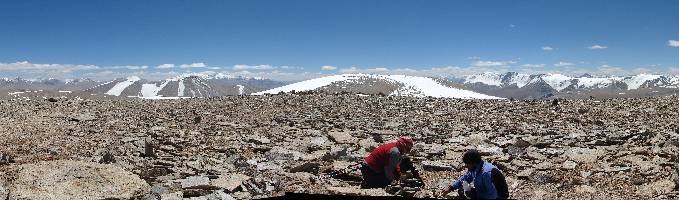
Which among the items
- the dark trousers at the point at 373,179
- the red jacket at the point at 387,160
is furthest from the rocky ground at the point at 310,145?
the red jacket at the point at 387,160

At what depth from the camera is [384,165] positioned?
45.5 feet

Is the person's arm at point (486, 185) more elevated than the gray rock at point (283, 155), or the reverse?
the person's arm at point (486, 185)

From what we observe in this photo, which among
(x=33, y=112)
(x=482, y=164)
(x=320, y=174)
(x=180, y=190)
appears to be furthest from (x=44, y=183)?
(x=33, y=112)

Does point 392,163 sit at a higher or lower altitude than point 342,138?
higher

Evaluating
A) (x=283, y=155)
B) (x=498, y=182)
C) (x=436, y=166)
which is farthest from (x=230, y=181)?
(x=498, y=182)

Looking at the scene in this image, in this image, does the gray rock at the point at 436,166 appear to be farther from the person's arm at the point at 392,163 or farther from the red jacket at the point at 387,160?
the person's arm at the point at 392,163

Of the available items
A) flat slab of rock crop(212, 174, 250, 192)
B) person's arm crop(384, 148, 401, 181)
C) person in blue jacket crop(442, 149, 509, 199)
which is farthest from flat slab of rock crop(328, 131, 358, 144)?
person in blue jacket crop(442, 149, 509, 199)

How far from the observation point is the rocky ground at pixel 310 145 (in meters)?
12.5

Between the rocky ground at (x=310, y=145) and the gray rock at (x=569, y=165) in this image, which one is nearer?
the rocky ground at (x=310, y=145)

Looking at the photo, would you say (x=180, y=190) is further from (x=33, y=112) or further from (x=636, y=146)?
(x=33, y=112)

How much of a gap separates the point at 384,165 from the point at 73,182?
758 cm

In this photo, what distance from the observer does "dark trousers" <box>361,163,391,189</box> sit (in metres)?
13.8

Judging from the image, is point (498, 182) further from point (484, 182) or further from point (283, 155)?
point (283, 155)

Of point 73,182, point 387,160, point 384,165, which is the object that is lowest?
point 73,182
